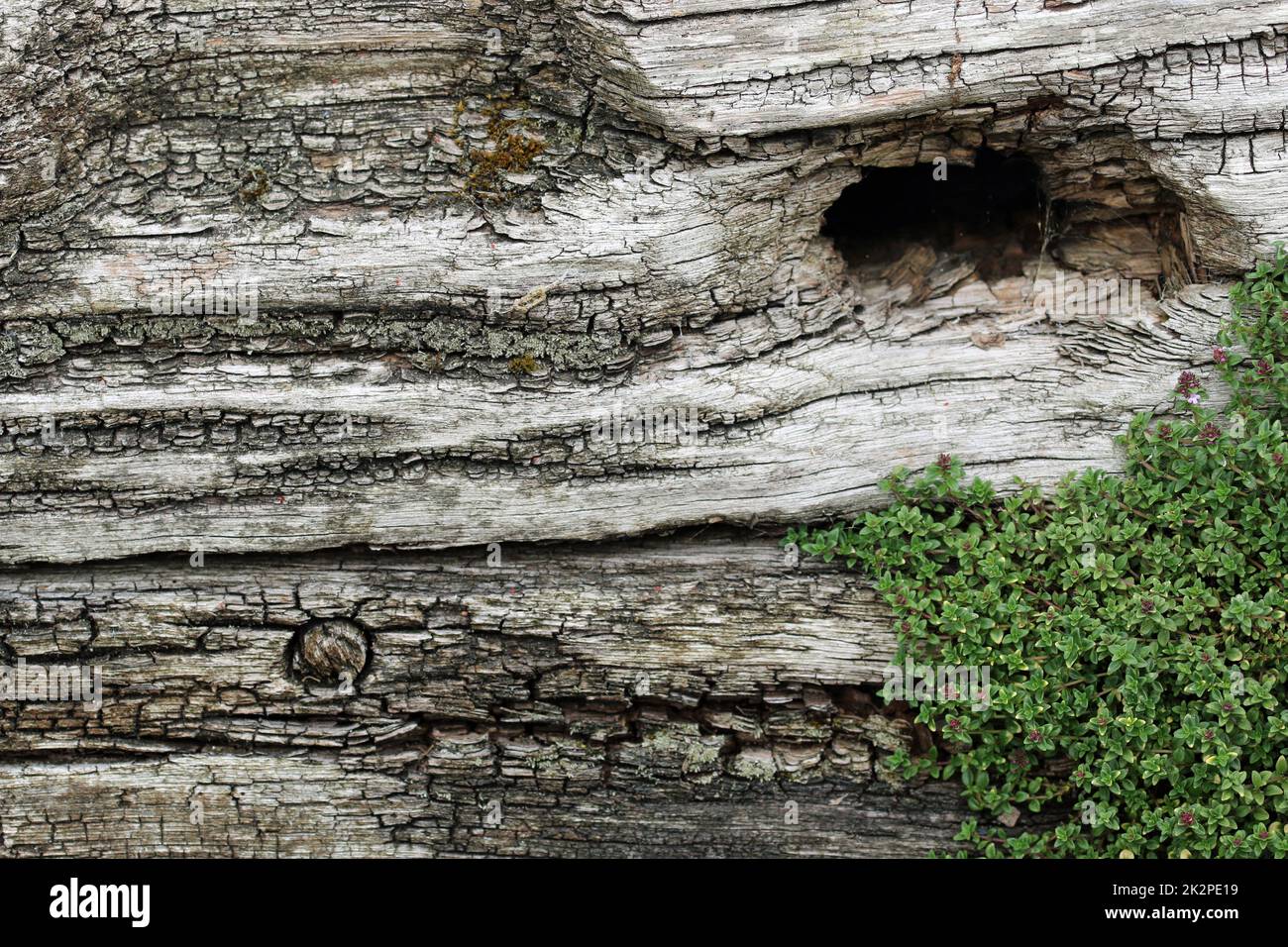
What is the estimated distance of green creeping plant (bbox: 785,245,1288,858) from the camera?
4.32 metres

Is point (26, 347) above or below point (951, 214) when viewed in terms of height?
below

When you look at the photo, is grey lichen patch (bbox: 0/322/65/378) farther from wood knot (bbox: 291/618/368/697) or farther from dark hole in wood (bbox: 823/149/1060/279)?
dark hole in wood (bbox: 823/149/1060/279)

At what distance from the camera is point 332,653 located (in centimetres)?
487

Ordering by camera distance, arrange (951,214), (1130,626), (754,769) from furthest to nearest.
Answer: (951,214) < (754,769) < (1130,626)

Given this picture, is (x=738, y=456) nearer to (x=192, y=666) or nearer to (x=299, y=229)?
(x=299, y=229)

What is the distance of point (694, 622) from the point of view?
486 cm

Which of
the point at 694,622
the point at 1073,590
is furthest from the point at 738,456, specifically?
the point at 1073,590

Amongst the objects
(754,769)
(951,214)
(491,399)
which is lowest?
(754,769)

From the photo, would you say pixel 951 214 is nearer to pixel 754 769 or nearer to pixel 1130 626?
pixel 1130 626

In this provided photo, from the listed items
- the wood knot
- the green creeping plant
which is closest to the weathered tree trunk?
the wood knot

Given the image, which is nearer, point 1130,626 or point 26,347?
point 1130,626

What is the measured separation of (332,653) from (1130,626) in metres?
3.36

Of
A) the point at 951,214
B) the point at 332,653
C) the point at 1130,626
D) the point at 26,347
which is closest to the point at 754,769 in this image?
the point at 1130,626

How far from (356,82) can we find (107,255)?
50.8 inches
